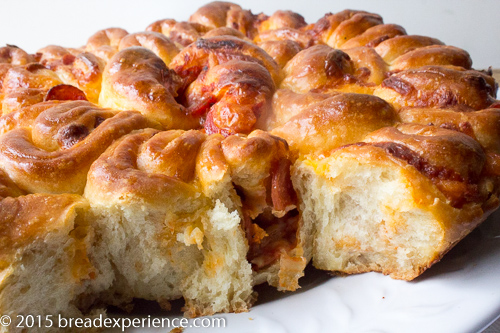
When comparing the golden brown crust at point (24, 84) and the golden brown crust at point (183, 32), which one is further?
the golden brown crust at point (183, 32)

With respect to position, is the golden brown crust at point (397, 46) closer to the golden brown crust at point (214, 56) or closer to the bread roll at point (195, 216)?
the golden brown crust at point (214, 56)

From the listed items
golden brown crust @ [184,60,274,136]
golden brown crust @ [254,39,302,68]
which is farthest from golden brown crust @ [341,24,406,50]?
golden brown crust @ [184,60,274,136]

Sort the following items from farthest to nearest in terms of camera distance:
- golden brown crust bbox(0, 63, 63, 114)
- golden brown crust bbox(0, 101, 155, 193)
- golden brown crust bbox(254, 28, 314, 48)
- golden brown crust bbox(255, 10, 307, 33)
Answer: golden brown crust bbox(255, 10, 307, 33) → golden brown crust bbox(254, 28, 314, 48) → golden brown crust bbox(0, 63, 63, 114) → golden brown crust bbox(0, 101, 155, 193)

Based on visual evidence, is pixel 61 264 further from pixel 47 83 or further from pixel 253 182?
pixel 47 83

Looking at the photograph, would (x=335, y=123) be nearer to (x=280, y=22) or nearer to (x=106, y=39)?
(x=280, y=22)

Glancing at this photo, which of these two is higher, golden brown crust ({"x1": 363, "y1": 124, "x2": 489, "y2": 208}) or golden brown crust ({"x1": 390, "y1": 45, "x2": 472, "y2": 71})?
golden brown crust ({"x1": 390, "y1": 45, "x2": 472, "y2": 71})

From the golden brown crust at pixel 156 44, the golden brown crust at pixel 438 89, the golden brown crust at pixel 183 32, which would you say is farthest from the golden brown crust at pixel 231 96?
the golden brown crust at pixel 183 32

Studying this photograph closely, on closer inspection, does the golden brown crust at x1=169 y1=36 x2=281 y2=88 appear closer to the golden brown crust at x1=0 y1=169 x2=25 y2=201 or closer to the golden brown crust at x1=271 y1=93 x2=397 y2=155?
the golden brown crust at x1=271 y1=93 x2=397 y2=155
